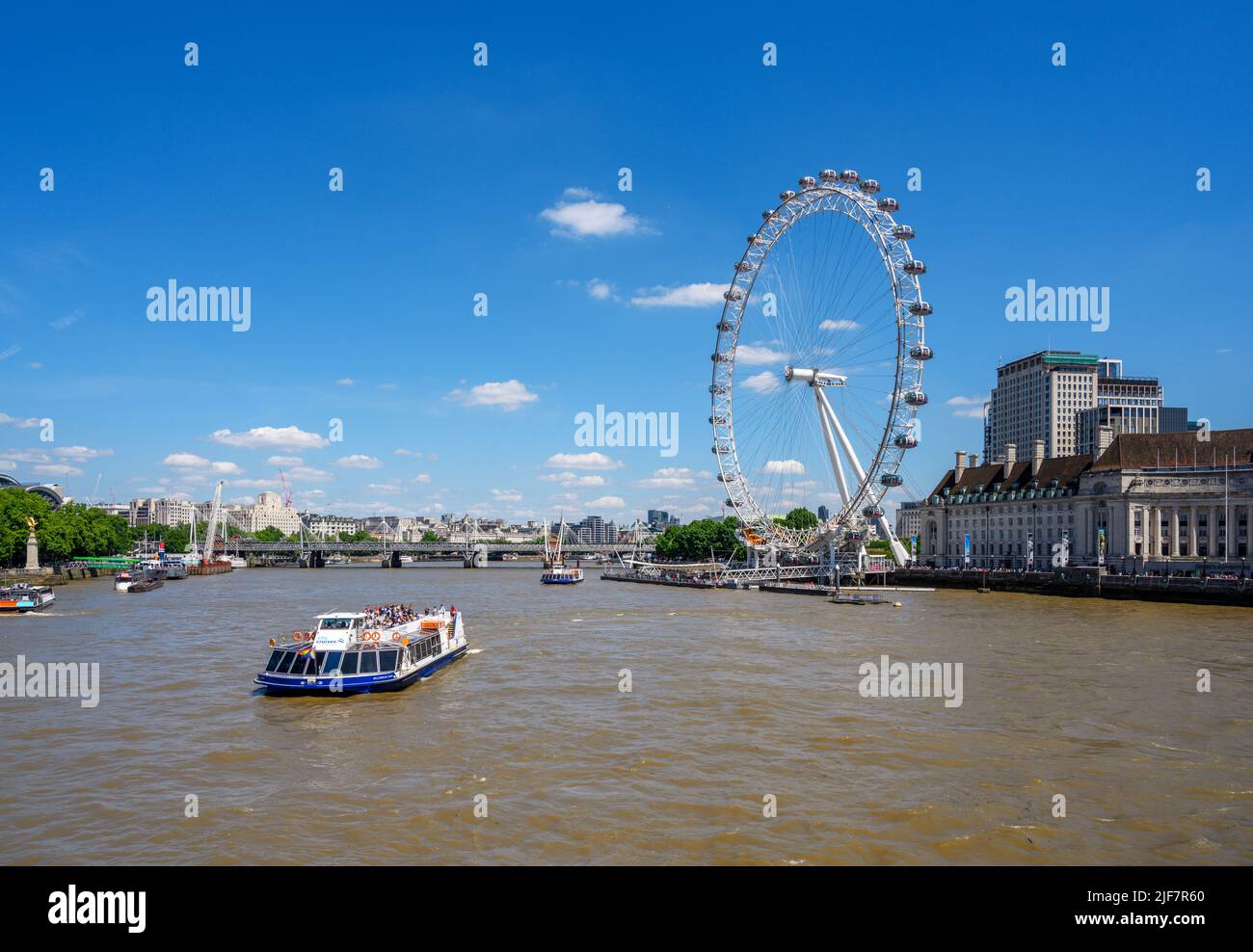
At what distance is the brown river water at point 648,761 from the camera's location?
14.8m

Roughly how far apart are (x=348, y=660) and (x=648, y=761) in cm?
1320

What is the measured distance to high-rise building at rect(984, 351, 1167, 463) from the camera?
569 feet

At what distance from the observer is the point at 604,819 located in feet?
51.7

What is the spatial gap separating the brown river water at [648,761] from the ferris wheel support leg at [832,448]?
4975 centimetres

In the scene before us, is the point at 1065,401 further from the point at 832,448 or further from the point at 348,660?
the point at 348,660

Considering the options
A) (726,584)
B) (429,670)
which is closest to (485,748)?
(429,670)

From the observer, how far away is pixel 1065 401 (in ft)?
580

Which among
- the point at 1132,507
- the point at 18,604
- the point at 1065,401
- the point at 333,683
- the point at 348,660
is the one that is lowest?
the point at 18,604

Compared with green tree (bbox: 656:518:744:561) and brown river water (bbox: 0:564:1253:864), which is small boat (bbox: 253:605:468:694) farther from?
green tree (bbox: 656:518:744:561)

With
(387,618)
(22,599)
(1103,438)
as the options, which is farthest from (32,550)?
(1103,438)

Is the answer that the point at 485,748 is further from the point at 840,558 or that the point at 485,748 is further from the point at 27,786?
the point at 840,558

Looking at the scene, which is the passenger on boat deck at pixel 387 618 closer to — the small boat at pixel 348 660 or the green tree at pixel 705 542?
the small boat at pixel 348 660

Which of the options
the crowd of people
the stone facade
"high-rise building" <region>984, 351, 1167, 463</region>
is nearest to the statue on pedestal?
the crowd of people

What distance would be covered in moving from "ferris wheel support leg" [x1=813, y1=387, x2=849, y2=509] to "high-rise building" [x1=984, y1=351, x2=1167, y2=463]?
311ft
